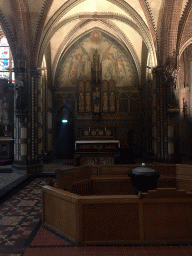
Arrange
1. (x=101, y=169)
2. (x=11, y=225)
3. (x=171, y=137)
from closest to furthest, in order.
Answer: (x=11, y=225)
(x=101, y=169)
(x=171, y=137)

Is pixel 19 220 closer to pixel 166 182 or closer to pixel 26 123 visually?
pixel 166 182

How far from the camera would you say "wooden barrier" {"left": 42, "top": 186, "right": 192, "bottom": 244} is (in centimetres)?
411

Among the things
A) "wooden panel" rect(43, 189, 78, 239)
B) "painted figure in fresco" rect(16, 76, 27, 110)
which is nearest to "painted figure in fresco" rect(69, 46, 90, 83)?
"painted figure in fresco" rect(16, 76, 27, 110)

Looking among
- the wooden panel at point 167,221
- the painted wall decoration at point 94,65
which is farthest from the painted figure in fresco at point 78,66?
the wooden panel at point 167,221

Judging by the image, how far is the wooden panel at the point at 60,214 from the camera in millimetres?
4199

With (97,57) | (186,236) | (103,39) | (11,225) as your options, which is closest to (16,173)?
(11,225)

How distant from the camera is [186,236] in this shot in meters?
4.14

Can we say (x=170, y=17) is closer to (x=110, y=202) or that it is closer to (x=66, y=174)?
(x=66, y=174)

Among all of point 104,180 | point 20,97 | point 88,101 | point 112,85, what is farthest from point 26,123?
point 112,85

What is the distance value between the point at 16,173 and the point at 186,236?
28.1ft

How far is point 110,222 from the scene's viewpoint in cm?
413

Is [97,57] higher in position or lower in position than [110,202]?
higher

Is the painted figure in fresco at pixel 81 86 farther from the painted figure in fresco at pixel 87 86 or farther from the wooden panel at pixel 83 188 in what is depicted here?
the wooden panel at pixel 83 188

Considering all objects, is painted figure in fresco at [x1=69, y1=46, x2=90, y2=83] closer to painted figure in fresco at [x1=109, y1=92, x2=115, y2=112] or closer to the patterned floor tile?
painted figure in fresco at [x1=109, y1=92, x2=115, y2=112]
